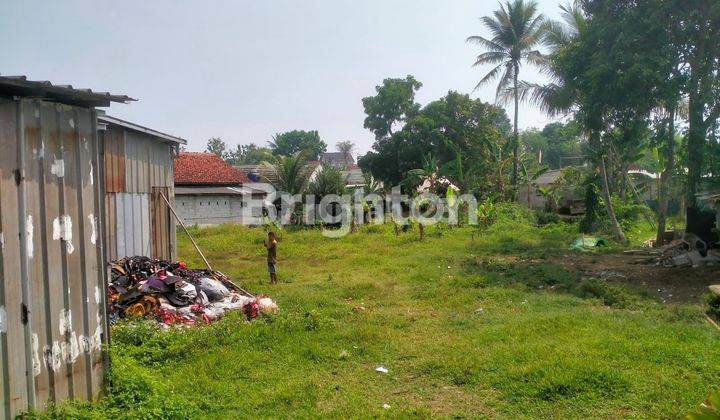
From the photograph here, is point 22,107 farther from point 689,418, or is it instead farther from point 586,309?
point 586,309

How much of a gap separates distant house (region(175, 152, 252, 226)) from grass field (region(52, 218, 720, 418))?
13636 millimetres

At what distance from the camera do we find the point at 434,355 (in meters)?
6.39

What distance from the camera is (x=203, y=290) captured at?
8.91m

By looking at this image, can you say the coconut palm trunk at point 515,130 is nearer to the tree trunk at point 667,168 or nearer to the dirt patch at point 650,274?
the tree trunk at point 667,168

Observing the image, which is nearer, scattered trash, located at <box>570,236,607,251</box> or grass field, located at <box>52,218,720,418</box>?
grass field, located at <box>52,218,720,418</box>

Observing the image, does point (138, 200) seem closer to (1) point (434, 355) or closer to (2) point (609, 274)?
(1) point (434, 355)

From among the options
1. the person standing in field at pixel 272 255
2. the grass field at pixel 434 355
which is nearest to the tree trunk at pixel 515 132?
the grass field at pixel 434 355

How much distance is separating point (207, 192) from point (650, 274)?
18.2m

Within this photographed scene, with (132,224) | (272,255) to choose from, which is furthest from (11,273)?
(272,255)

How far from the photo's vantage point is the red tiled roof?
25202 millimetres

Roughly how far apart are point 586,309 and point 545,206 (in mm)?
19885

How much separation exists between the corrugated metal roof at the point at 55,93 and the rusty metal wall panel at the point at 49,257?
0.26 ft

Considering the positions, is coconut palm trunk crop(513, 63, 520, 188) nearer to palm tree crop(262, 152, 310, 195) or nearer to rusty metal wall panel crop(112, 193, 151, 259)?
palm tree crop(262, 152, 310, 195)

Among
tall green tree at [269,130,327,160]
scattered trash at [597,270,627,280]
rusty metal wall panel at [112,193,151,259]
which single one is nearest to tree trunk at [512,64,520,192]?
scattered trash at [597,270,627,280]
